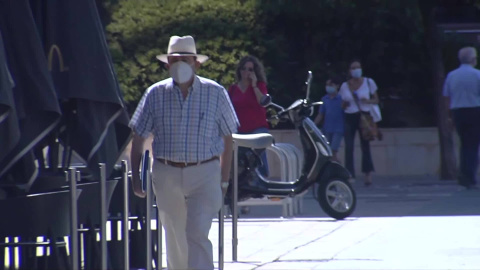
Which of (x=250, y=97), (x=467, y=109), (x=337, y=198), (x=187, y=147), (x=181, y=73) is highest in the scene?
(x=181, y=73)

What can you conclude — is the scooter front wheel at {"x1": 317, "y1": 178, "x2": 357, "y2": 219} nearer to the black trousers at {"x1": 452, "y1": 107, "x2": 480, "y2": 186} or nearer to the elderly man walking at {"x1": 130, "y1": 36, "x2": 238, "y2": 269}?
the black trousers at {"x1": 452, "y1": 107, "x2": 480, "y2": 186}

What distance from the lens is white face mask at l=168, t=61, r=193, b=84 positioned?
280 inches

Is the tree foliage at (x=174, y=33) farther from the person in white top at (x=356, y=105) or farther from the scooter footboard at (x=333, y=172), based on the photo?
the scooter footboard at (x=333, y=172)

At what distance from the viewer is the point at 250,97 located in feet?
43.2

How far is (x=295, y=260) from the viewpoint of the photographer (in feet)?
31.5

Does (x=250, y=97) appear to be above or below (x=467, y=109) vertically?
above

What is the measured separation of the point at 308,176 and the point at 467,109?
3.94 metres

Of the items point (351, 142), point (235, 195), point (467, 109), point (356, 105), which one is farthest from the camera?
point (351, 142)

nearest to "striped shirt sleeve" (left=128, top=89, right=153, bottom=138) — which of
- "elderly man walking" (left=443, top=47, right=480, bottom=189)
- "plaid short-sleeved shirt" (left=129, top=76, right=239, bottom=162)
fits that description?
"plaid short-sleeved shirt" (left=129, top=76, right=239, bottom=162)

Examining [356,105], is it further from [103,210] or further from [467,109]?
[103,210]

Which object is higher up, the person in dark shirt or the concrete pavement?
the person in dark shirt

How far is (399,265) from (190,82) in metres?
2.80

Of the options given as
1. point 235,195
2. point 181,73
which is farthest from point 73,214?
point 235,195

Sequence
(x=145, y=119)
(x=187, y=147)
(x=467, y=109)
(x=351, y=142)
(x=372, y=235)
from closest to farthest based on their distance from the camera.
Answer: (x=187, y=147) → (x=145, y=119) → (x=372, y=235) → (x=467, y=109) → (x=351, y=142)
